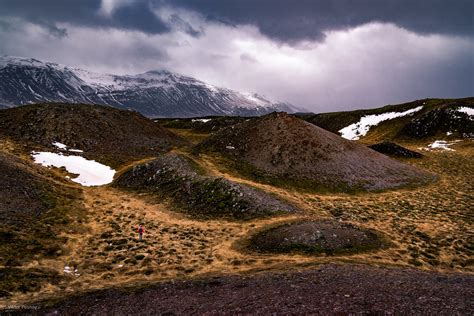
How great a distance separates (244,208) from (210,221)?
396 centimetres

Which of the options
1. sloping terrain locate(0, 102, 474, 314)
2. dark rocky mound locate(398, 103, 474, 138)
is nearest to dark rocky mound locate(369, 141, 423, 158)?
sloping terrain locate(0, 102, 474, 314)

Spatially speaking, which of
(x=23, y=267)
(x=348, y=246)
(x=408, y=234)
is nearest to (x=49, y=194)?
(x=23, y=267)

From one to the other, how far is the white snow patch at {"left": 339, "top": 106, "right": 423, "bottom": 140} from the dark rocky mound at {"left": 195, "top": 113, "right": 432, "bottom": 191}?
72.0m

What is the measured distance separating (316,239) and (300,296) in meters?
9.77

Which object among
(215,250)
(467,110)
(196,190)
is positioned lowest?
(215,250)

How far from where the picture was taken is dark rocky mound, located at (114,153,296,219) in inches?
1342

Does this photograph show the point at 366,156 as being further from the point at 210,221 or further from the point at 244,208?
the point at 210,221

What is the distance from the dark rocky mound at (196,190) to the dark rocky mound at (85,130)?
17362 millimetres

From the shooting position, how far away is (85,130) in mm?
73938

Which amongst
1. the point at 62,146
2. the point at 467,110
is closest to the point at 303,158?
the point at 62,146

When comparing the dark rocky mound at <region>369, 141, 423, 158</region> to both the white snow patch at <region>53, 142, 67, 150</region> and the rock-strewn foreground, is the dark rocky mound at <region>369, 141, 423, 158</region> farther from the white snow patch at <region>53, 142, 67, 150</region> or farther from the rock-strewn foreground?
the white snow patch at <region>53, 142, 67, 150</region>

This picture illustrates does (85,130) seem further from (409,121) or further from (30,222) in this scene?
(409,121)

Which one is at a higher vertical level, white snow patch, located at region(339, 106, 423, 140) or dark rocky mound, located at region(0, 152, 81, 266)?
white snow patch, located at region(339, 106, 423, 140)

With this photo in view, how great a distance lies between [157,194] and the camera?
4094 cm
